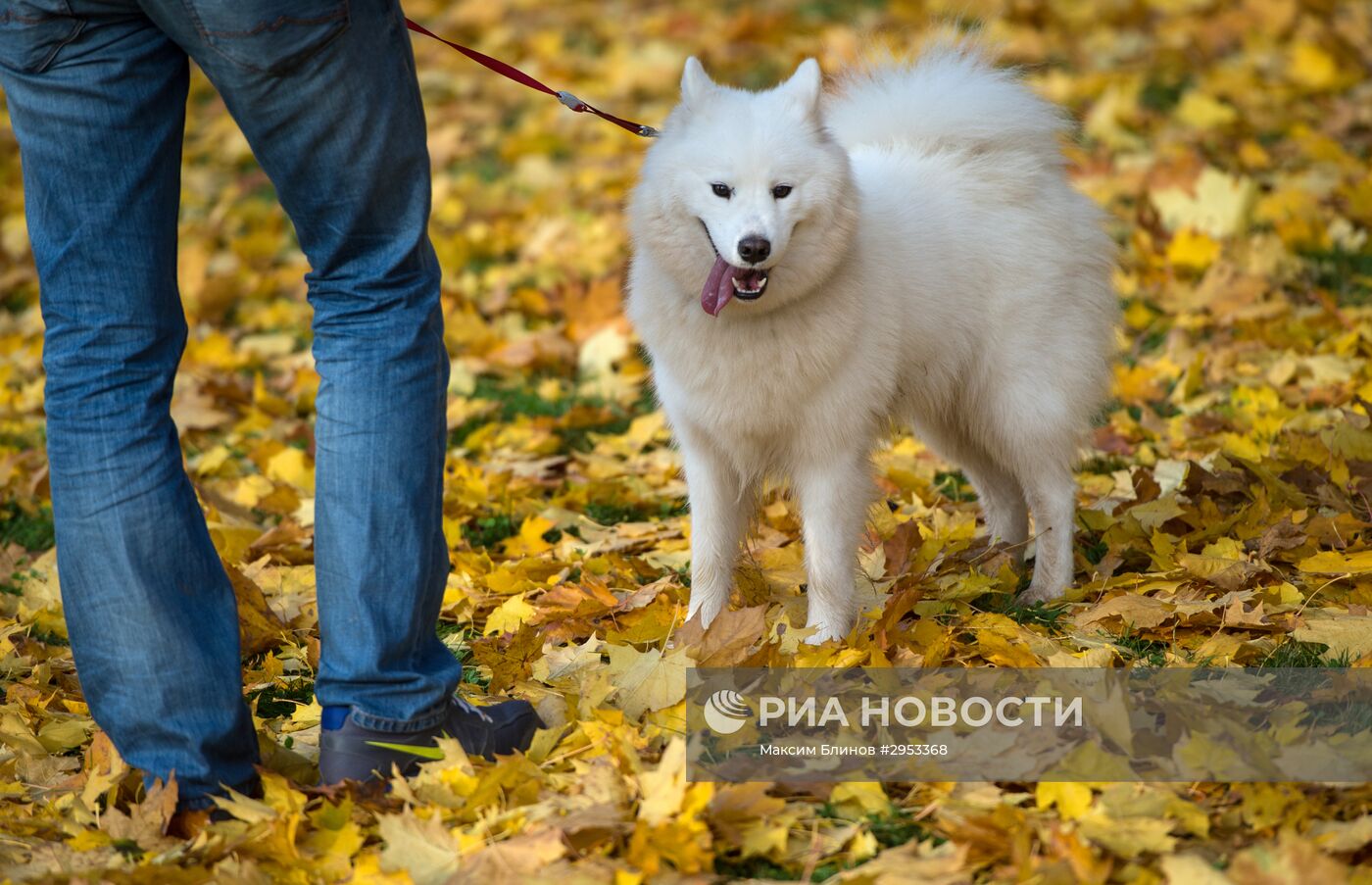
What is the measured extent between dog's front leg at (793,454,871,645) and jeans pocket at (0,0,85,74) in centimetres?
176

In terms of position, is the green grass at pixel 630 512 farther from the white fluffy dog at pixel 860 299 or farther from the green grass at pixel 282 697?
the green grass at pixel 282 697

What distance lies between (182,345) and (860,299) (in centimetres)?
146

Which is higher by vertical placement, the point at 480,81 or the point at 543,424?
the point at 480,81

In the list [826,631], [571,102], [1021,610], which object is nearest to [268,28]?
[571,102]

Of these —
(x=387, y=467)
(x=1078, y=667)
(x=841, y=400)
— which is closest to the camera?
(x=387, y=467)

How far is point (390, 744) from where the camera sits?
2.35 metres

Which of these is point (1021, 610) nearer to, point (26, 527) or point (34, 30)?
point (34, 30)

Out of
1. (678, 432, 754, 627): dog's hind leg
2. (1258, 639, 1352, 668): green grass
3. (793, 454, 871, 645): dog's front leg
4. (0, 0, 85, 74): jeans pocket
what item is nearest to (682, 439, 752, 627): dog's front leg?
(678, 432, 754, 627): dog's hind leg

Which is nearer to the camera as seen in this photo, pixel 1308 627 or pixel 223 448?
pixel 1308 627

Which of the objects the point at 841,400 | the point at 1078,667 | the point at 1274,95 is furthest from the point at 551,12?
the point at 1078,667

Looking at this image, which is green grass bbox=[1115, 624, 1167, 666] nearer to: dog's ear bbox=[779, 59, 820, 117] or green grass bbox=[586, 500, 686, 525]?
dog's ear bbox=[779, 59, 820, 117]

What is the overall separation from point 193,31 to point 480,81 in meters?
7.51

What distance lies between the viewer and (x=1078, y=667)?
2.75 metres

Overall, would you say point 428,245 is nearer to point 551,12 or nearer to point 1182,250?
point 1182,250
